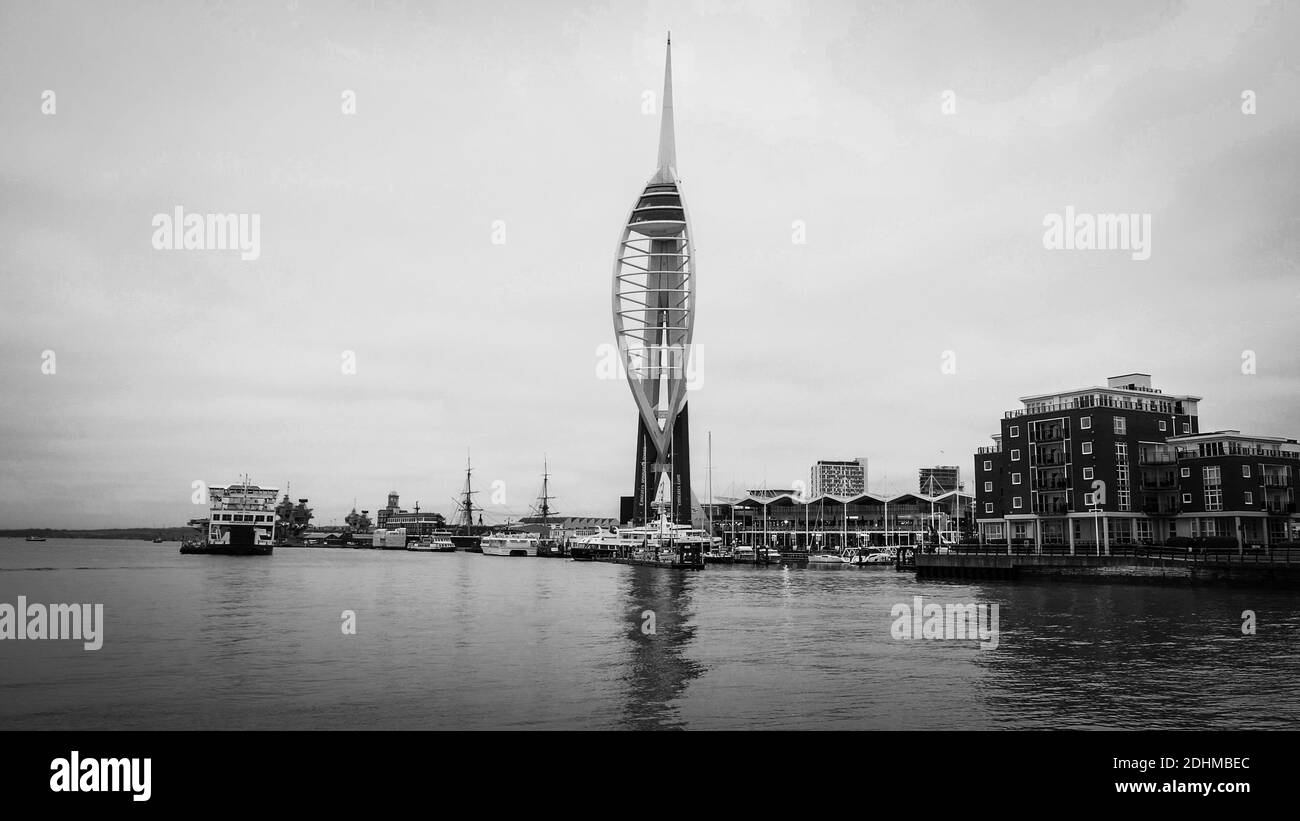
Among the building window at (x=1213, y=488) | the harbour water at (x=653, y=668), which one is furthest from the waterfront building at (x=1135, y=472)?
the harbour water at (x=653, y=668)

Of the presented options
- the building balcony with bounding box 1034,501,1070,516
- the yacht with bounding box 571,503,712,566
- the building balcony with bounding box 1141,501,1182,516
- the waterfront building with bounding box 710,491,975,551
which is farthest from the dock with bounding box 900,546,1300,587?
the waterfront building with bounding box 710,491,975,551

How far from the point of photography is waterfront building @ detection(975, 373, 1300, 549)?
70812 millimetres

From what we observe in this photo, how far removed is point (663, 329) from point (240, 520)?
75934 millimetres

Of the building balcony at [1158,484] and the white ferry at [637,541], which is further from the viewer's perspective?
the white ferry at [637,541]

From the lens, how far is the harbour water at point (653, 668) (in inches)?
760

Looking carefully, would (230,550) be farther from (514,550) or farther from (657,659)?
(657,659)

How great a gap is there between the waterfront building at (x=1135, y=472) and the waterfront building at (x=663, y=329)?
85.8 m

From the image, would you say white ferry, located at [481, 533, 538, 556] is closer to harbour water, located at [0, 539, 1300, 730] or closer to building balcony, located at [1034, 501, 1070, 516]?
building balcony, located at [1034, 501, 1070, 516]

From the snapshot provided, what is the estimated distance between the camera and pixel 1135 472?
74.6 meters

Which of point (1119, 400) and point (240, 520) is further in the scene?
point (240, 520)

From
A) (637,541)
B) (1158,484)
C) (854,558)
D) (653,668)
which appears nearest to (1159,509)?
(1158,484)

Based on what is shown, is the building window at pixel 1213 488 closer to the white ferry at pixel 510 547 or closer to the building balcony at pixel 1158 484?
the building balcony at pixel 1158 484

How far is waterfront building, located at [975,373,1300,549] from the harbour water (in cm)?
2419

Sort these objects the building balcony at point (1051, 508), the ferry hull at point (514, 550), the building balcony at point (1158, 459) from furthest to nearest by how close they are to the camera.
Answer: the ferry hull at point (514, 550) → the building balcony at point (1051, 508) → the building balcony at point (1158, 459)
